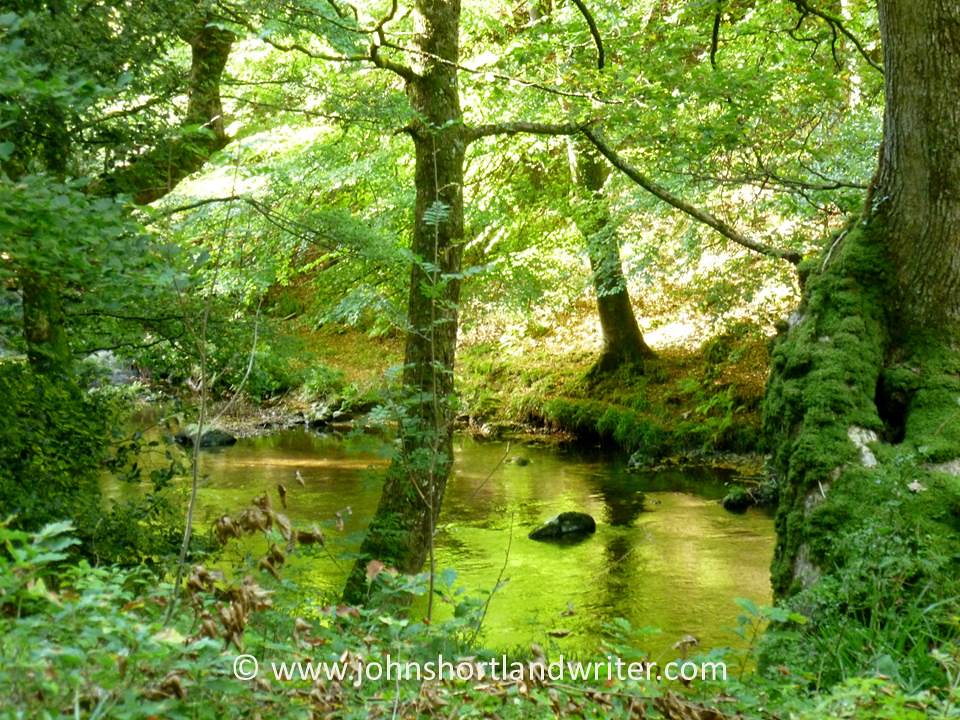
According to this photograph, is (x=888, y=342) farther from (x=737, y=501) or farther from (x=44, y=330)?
(x=737, y=501)

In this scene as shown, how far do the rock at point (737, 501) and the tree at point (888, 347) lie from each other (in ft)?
17.0

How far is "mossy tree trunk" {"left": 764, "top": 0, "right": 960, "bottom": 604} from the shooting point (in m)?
4.57

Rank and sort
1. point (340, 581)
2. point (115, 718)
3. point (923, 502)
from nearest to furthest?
point (115, 718), point (923, 502), point (340, 581)

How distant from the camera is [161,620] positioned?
106 inches

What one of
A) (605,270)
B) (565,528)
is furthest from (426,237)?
(605,270)

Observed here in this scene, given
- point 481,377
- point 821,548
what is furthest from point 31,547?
point 481,377

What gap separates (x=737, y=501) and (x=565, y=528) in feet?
7.08

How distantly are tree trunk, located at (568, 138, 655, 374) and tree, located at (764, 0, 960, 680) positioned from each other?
6.34 meters

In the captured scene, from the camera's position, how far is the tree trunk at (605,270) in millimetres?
12109

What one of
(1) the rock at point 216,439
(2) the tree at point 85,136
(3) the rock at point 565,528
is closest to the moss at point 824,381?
(2) the tree at point 85,136

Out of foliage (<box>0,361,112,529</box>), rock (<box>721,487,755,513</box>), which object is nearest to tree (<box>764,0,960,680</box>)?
foliage (<box>0,361,112,529</box>)

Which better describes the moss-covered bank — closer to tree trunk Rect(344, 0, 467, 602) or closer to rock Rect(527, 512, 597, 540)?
rock Rect(527, 512, 597, 540)

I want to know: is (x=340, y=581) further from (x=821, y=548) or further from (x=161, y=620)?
(x=161, y=620)

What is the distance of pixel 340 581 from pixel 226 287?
9.68 feet
